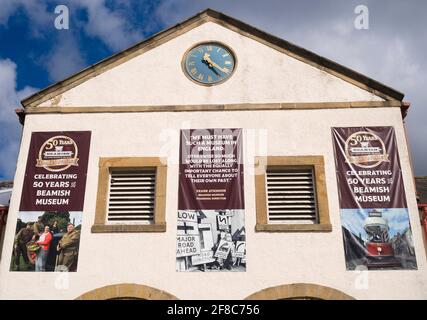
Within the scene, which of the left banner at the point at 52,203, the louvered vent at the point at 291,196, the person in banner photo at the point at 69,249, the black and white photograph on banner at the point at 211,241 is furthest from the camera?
the louvered vent at the point at 291,196

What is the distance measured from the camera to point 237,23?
535 inches

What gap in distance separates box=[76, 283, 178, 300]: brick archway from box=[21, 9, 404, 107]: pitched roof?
577cm

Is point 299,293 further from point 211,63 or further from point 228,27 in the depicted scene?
point 228,27

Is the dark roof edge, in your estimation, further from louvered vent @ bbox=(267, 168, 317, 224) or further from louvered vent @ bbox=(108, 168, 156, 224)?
louvered vent @ bbox=(108, 168, 156, 224)

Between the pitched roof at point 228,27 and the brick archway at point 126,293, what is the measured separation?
227 inches

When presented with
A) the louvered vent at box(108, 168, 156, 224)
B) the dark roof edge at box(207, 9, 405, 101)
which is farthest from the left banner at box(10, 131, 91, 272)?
the dark roof edge at box(207, 9, 405, 101)

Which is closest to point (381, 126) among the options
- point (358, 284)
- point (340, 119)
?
point (340, 119)

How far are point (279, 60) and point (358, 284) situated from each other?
21.6ft

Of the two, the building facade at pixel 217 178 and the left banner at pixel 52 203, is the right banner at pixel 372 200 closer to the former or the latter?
the building facade at pixel 217 178

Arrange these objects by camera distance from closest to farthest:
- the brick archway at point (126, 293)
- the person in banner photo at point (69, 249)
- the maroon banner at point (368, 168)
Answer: the brick archway at point (126, 293), the person in banner photo at point (69, 249), the maroon banner at point (368, 168)

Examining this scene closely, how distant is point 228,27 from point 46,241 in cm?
808

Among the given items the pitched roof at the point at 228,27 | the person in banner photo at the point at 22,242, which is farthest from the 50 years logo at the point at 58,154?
the person in banner photo at the point at 22,242

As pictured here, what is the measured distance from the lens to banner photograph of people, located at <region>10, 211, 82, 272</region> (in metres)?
11.1

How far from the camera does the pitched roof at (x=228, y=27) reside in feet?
41.2
